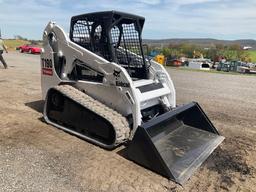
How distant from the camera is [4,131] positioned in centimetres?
570

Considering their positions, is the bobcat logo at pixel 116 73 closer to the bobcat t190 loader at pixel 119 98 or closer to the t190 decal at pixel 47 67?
the bobcat t190 loader at pixel 119 98

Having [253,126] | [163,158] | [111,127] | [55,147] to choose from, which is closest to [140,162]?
[163,158]

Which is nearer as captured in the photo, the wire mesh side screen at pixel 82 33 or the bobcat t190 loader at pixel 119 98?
the bobcat t190 loader at pixel 119 98

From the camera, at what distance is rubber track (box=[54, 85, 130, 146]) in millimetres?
4949

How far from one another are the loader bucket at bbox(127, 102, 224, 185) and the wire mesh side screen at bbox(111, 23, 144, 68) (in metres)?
1.44

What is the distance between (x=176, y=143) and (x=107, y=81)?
5.01 ft

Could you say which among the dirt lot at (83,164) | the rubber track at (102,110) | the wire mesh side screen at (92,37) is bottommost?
the dirt lot at (83,164)

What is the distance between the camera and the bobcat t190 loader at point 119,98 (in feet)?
16.0

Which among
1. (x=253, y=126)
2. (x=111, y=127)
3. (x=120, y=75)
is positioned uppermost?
(x=120, y=75)

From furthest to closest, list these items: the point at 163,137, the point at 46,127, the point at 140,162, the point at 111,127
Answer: the point at 46,127
the point at 163,137
the point at 111,127
the point at 140,162

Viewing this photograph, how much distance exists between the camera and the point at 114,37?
627 centimetres

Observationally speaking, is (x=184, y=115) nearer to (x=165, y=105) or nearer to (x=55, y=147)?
(x=165, y=105)

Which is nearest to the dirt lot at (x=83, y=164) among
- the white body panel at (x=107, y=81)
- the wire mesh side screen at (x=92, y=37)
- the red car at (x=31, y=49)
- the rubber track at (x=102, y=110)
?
the rubber track at (x=102, y=110)

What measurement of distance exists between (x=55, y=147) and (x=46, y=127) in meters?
1.05
